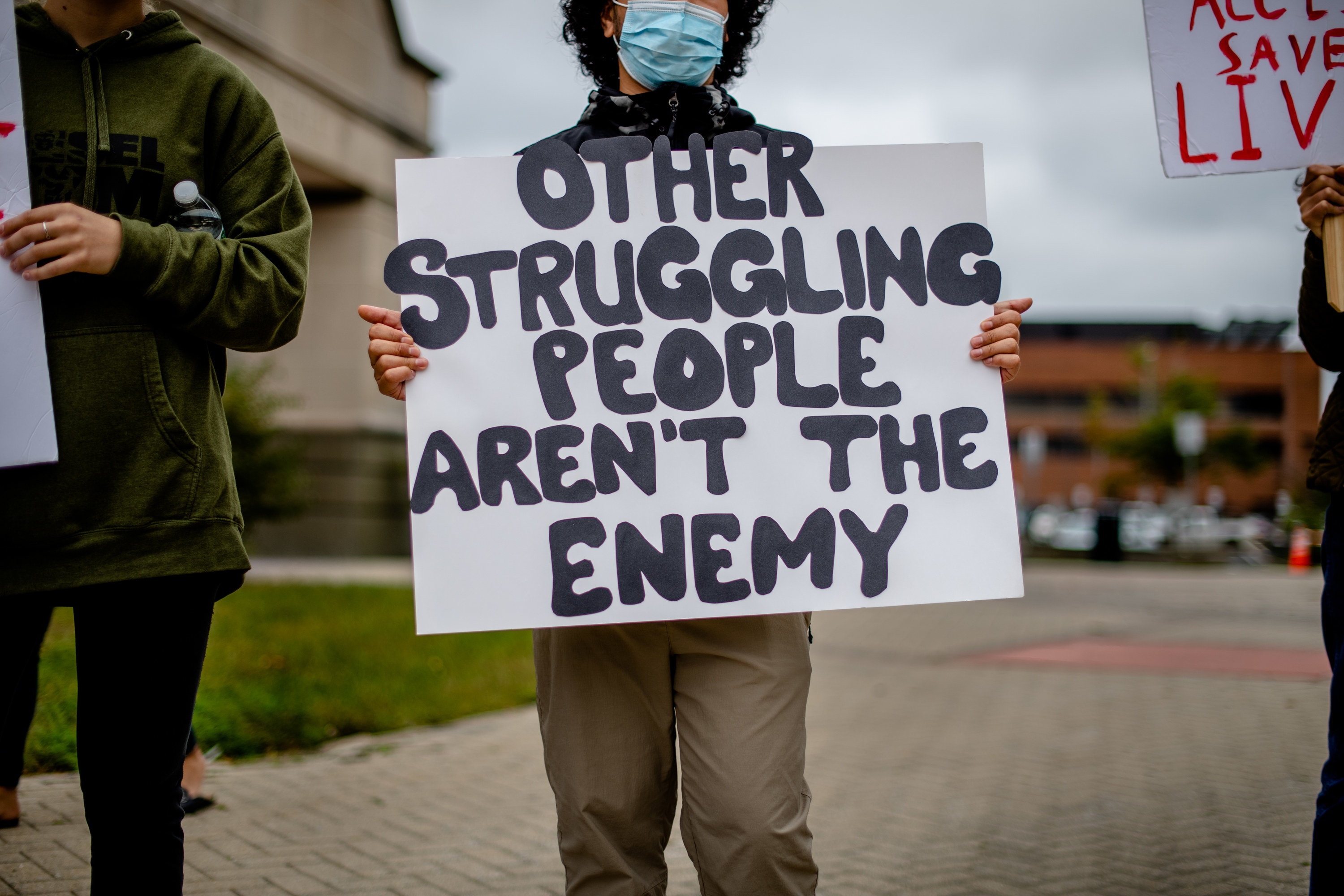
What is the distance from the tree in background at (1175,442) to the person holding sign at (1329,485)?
48435mm

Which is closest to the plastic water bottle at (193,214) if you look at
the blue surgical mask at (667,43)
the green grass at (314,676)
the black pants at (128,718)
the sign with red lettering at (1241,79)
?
the black pants at (128,718)

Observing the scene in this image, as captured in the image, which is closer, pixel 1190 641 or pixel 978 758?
pixel 978 758

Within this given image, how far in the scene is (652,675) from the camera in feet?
7.41

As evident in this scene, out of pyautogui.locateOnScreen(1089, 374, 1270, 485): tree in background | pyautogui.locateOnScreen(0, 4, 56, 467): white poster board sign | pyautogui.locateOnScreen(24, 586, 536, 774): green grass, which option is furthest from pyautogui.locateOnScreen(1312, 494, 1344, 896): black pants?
pyautogui.locateOnScreen(1089, 374, 1270, 485): tree in background

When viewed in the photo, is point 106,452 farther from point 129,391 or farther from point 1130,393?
point 1130,393

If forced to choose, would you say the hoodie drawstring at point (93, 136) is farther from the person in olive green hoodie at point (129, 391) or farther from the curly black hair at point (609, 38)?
the curly black hair at point (609, 38)

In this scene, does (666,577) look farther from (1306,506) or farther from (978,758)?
(1306,506)

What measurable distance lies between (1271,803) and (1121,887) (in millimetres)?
1442

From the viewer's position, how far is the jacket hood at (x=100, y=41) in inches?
78.1

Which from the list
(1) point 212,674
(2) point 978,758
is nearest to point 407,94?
(1) point 212,674

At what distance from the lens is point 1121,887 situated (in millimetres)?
3531

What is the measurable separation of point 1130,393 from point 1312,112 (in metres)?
65.0

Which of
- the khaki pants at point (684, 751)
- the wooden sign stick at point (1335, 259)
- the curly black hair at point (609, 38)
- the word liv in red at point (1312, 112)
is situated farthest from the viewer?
the curly black hair at point (609, 38)

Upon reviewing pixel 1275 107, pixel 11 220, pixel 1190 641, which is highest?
pixel 1275 107
